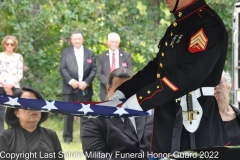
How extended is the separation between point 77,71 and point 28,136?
530 cm

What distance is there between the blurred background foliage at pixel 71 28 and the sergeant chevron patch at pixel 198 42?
324 inches

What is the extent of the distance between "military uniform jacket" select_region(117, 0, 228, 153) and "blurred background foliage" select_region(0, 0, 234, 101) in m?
8.05

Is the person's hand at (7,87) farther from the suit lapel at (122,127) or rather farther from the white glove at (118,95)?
the white glove at (118,95)

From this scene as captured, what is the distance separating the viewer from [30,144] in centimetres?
516

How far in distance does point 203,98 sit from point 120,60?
668 centimetres

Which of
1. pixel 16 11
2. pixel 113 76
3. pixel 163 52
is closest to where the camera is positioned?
pixel 163 52

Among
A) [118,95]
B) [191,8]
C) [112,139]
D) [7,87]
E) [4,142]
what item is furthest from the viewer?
[7,87]

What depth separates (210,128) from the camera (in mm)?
4141

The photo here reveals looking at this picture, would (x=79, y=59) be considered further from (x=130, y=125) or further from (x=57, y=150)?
(x=57, y=150)

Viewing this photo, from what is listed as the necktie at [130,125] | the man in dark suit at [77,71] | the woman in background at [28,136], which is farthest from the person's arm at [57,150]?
the man in dark suit at [77,71]

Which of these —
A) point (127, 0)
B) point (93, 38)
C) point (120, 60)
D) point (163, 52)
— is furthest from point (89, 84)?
point (163, 52)

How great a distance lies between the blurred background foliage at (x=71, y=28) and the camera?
1236 centimetres

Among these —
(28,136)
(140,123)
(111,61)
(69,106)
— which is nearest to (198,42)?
(69,106)

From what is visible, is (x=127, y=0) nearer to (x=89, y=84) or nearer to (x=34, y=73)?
(x=34, y=73)
